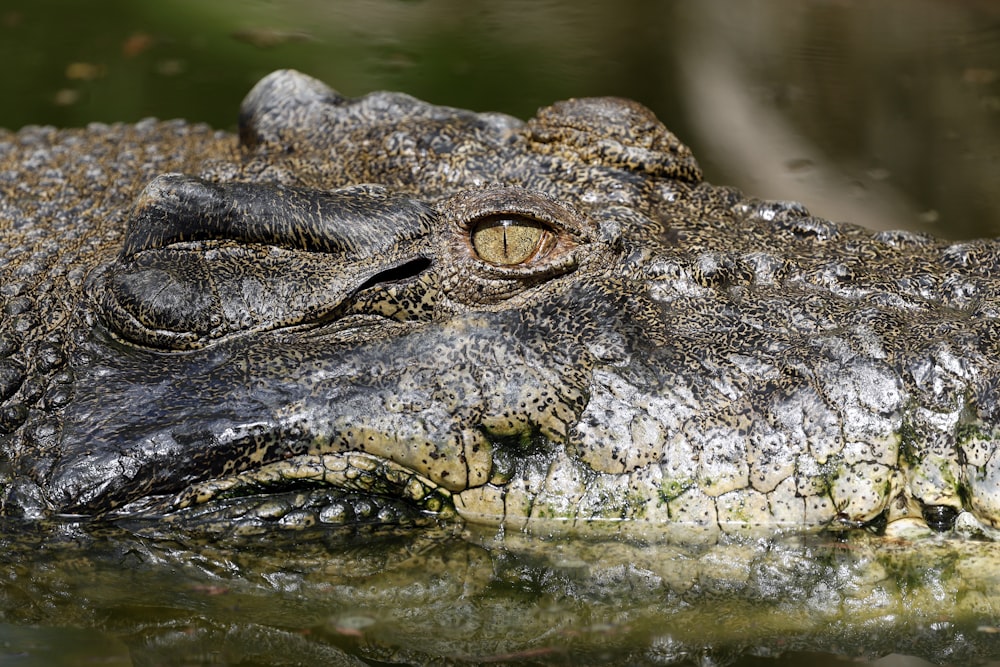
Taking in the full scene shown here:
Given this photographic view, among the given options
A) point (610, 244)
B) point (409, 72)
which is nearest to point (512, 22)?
point (409, 72)

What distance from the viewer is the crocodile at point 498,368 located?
281 cm

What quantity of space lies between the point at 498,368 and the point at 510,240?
0.38 m

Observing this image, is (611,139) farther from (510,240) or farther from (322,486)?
(322,486)

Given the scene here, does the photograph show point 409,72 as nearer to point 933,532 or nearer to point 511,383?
point 511,383

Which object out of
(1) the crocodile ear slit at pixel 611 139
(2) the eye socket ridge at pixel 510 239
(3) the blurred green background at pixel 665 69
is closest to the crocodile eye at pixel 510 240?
(2) the eye socket ridge at pixel 510 239

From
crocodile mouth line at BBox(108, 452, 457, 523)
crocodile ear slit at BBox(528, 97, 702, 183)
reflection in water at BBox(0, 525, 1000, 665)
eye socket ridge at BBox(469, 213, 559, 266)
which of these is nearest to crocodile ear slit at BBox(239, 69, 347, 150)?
crocodile ear slit at BBox(528, 97, 702, 183)

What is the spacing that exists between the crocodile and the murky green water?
0.12 meters

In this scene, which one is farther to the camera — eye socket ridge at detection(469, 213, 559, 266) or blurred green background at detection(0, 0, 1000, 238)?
blurred green background at detection(0, 0, 1000, 238)

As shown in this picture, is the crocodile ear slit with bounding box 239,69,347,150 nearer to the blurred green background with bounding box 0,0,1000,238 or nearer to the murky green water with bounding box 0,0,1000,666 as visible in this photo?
the murky green water with bounding box 0,0,1000,666

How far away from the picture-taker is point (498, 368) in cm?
293

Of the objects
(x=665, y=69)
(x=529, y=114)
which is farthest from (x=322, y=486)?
(x=665, y=69)

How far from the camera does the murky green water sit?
271 centimetres

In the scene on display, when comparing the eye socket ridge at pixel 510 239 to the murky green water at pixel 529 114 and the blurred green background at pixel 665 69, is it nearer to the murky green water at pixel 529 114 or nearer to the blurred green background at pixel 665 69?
the murky green water at pixel 529 114

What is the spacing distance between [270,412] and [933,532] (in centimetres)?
169
